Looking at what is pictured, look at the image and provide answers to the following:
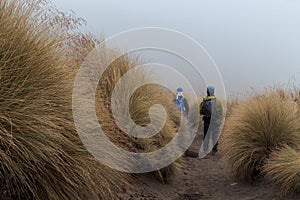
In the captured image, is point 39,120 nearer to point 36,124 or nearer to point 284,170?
point 36,124

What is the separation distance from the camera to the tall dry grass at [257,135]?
688 centimetres

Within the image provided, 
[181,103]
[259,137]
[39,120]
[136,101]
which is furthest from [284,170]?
[181,103]

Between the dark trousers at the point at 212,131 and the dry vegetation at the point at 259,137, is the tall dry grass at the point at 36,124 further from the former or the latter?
the dark trousers at the point at 212,131

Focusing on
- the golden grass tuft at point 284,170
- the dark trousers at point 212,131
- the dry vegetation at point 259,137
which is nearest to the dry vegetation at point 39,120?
the golden grass tuft at point 284,170

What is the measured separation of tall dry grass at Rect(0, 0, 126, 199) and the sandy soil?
3.76 feet

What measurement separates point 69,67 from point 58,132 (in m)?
1.08

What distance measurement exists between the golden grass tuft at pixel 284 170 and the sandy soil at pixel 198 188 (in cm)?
13

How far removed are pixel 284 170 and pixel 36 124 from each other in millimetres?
3391

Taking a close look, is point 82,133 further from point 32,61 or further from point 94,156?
point 32,61

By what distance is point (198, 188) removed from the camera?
7359 millimetres

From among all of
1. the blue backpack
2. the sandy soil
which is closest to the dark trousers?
the blue backpack

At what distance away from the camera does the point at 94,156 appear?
4484 mm

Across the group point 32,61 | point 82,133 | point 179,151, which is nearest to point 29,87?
point 32,61

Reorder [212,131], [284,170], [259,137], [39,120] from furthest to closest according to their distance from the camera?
[212,131] < [259,137] < [284,170] < [39,120]
